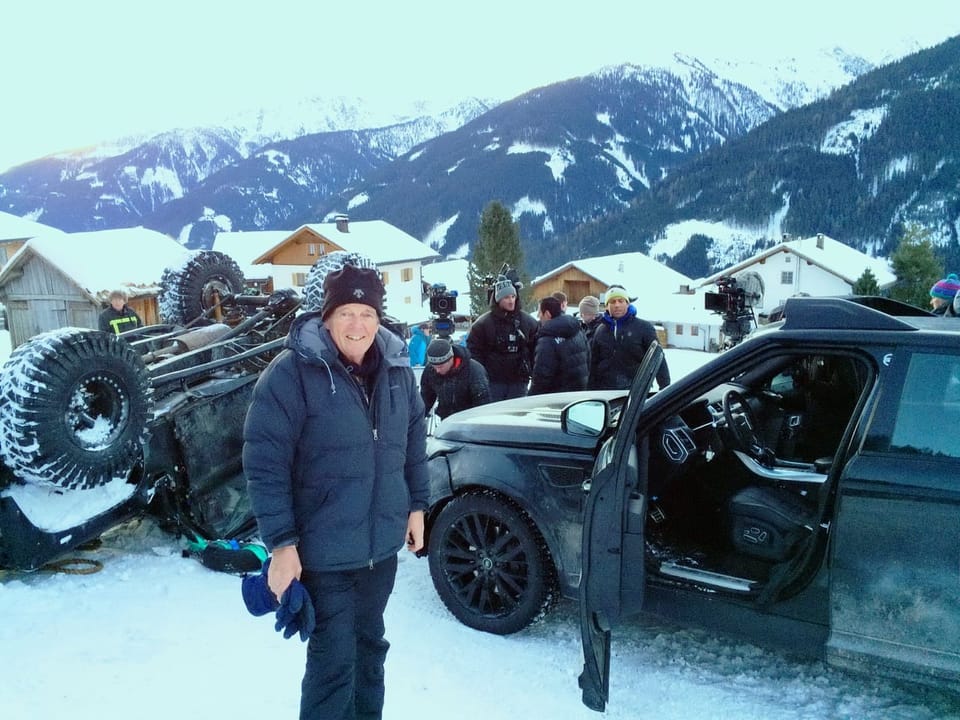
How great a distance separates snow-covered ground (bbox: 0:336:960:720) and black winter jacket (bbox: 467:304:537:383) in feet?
9.98

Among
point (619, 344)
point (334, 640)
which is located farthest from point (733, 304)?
point (334, 640)

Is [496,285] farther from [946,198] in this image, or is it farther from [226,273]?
[946,198]

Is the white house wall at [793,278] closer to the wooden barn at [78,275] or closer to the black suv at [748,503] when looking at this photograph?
the wooden barn at [78,275]

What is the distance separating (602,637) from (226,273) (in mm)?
6274

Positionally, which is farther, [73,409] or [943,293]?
[943,293]

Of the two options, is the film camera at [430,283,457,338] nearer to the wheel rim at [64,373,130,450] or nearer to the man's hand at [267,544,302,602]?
the wheel rim at [64,373,130,450]

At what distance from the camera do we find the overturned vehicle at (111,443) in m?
3.54

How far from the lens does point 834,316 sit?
285 centimetres

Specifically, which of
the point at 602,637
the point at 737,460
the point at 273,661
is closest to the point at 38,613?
the point at 273,661

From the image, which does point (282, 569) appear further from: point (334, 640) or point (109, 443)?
point (109, 443)

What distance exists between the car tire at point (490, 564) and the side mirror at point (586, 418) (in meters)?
0.49

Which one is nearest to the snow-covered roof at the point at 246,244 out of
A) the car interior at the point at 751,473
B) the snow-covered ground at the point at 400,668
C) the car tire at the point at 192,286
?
the car tire at the point at 192,286

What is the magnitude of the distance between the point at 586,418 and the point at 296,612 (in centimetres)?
173

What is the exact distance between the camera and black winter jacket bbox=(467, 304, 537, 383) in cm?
653
